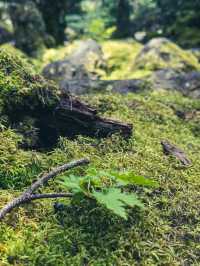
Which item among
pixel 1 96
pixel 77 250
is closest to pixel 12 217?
pixel 77 250

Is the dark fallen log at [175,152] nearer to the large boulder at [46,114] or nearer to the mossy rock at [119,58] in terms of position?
the large boulder at [46,114]

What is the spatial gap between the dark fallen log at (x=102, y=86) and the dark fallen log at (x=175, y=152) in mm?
3360

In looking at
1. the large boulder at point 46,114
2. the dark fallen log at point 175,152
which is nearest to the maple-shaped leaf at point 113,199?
the large boulder at point 46,114

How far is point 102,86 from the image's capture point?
8.77 m

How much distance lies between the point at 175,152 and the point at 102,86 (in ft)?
13.1

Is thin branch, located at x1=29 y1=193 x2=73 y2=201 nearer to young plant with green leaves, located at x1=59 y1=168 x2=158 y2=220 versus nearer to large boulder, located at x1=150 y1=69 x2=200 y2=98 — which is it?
young plant with green leaves, located at x1=59 y1=168 x2=158 y2=220

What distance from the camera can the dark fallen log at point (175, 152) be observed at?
4.89 m

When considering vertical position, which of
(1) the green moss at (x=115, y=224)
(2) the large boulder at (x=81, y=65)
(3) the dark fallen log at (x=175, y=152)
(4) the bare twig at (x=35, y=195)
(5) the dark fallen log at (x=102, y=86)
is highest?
(4) the bare twig at (x=35, y=195)

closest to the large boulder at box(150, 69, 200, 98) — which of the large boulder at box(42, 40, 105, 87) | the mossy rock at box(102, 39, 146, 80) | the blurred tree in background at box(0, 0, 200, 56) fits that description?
the large boulder at box(42, 40, 105, 87)

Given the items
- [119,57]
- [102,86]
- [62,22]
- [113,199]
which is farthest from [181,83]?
[62,22]

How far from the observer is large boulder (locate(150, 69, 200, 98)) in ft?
30.7

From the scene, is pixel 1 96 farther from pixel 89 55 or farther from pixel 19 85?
pixel 89 55

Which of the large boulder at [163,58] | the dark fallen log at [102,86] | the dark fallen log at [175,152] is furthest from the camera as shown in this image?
the large boulder at [163,58]

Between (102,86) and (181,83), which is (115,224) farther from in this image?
(181,83)
